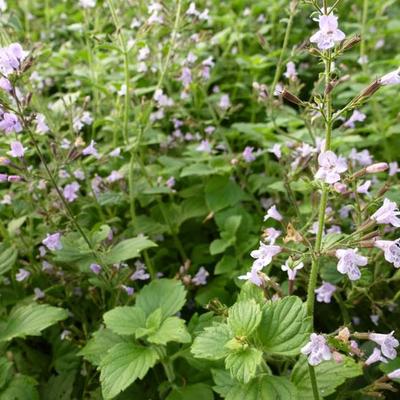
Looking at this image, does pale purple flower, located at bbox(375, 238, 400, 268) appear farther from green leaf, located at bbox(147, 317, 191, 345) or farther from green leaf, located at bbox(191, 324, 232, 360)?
green leaf, located at bbox(147, 317, 191, 345)

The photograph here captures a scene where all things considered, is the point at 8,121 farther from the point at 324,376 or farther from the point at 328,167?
the point at 324,376

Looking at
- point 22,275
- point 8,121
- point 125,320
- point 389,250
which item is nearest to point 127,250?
point 125,320

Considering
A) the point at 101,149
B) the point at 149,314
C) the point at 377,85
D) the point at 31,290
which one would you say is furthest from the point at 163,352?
the point at 101,149

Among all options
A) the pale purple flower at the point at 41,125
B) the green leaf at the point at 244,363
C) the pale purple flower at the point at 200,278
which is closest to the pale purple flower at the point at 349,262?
the green leaf at the point at 244,363

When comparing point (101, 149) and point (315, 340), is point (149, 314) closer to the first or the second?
point (315, 340)

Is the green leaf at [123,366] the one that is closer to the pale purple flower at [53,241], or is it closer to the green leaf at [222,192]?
the pale purple flower at [53,241]
